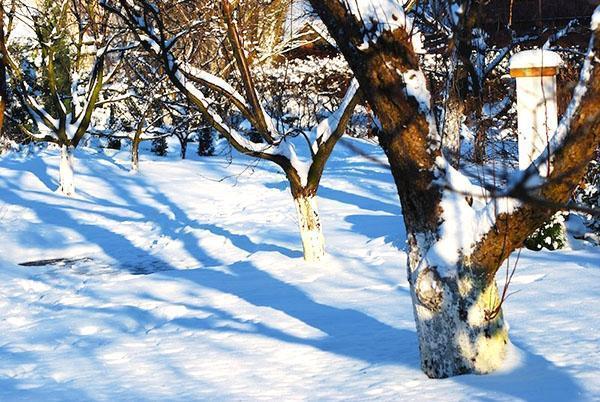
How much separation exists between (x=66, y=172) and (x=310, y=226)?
9.56 metres

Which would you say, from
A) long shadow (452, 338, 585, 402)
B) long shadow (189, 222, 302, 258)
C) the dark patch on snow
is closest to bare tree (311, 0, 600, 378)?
long shadow (452, 338, 585, 402)

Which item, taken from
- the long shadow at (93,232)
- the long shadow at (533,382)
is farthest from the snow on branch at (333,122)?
the long shadow at (533,382)

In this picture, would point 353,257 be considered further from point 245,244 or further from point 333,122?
point 245,244

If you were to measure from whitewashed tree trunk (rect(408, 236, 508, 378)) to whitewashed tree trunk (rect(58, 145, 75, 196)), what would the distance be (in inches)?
561

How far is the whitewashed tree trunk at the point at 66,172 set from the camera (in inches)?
713

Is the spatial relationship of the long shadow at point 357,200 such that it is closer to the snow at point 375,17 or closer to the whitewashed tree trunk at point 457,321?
the whitewashed tree trunk at point 457,321

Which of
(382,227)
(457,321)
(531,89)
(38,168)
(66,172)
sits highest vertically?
(531,89)

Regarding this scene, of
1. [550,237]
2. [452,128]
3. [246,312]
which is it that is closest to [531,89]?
[452,128]

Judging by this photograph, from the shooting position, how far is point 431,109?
4.80 metres

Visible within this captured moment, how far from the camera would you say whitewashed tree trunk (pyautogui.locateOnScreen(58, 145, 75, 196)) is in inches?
713

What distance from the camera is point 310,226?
10.0 metres

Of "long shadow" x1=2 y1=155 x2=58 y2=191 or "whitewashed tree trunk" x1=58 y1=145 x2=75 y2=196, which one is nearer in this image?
"whitewashed tree trunk" x1=58 y1=145 x2=75 y2=196

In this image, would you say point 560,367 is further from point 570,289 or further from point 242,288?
point 242,288

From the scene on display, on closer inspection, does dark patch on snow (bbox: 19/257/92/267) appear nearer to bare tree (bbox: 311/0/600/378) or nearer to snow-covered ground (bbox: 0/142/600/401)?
snow-covered ground (bbox: 0/142/600/401)
